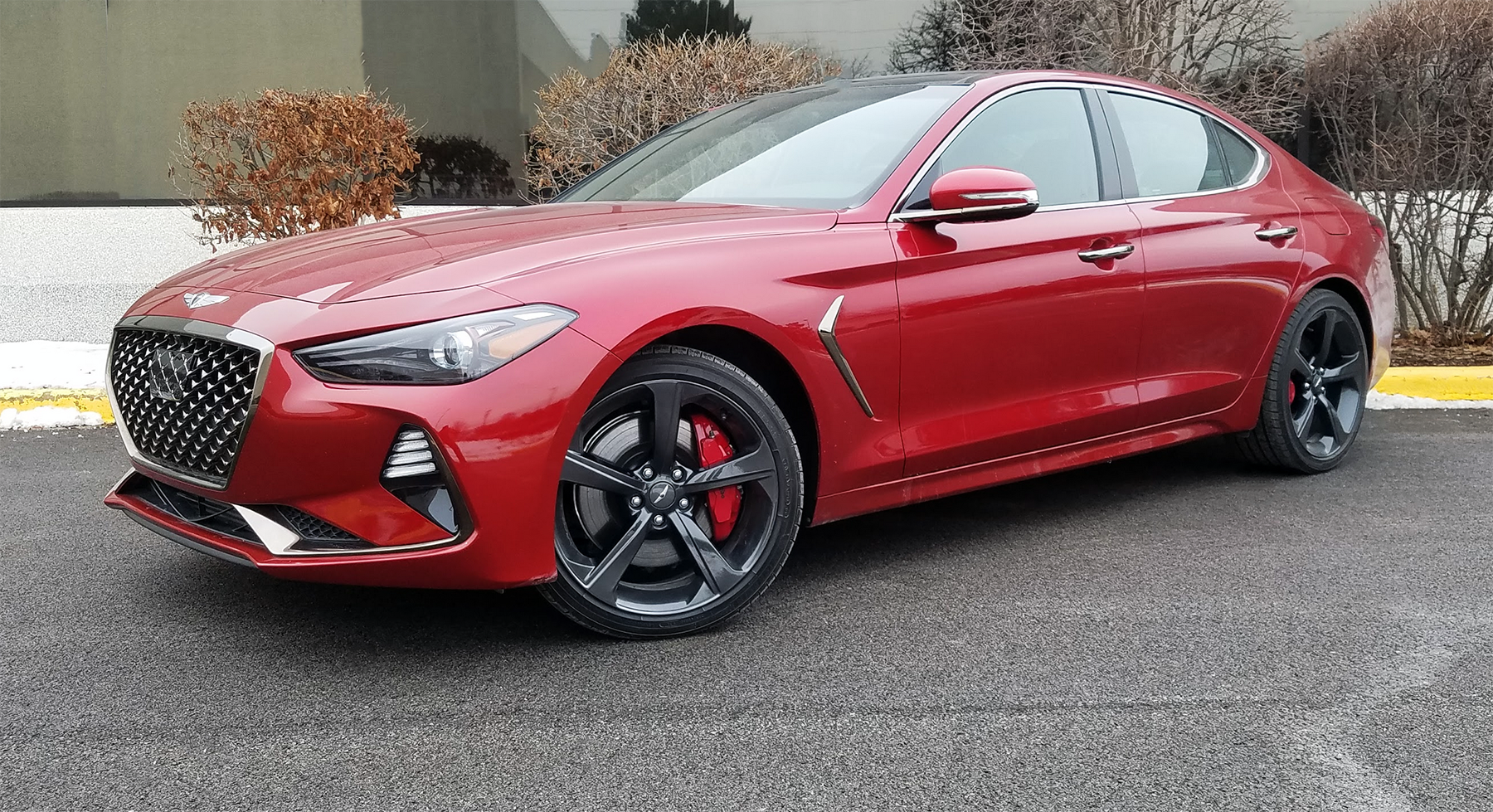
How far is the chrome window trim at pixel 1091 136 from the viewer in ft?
11.8

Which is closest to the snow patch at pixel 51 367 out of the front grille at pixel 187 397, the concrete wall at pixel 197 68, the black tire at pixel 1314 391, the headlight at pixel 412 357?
the concrete wall at pixel 197 68

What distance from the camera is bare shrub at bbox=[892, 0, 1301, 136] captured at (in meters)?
7.84

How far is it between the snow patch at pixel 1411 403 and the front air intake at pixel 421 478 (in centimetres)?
527

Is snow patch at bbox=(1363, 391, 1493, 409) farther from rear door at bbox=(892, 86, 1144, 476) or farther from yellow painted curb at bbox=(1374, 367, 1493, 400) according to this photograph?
rear door at bbox=(892, 86, 1144, 476)

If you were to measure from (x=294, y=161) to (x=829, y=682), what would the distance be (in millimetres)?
5751

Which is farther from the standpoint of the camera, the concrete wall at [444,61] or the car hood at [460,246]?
the concrete wall at [444,61]

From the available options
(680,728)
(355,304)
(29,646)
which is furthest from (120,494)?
(680,728)

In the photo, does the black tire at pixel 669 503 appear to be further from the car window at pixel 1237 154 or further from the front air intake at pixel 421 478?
the car window at pixel 1237 154

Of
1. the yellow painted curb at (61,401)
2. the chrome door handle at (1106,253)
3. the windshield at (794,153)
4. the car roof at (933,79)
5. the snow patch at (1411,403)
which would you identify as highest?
the car roof at (933,79)

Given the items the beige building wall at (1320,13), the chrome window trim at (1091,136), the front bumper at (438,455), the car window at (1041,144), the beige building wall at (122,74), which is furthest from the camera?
the beige building wall at (122,74)

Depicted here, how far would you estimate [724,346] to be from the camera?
126 inches

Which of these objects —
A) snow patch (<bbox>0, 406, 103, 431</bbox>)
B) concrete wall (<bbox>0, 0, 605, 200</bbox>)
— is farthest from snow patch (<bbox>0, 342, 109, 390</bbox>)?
concrete wall (<bbox>0, 0, 605, 200</bbox>)

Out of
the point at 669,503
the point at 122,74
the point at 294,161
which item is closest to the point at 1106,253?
the point at 669,503

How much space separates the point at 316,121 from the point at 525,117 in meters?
2.97
